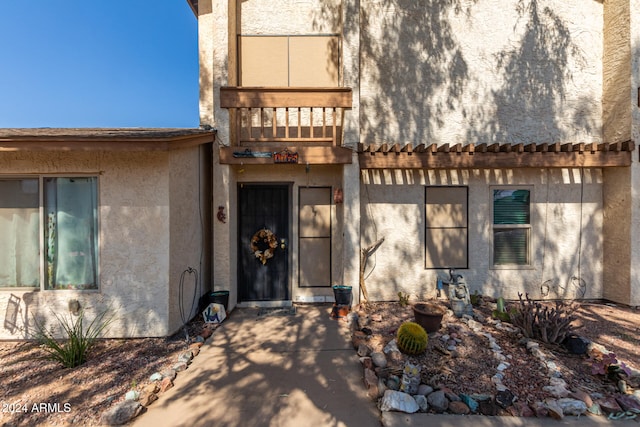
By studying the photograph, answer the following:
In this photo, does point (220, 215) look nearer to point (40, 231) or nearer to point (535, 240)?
point (40, 231)

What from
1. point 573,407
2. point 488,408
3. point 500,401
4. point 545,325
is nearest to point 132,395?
point 488,408

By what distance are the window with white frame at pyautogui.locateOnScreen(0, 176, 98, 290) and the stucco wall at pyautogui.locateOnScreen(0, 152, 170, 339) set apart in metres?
0.17

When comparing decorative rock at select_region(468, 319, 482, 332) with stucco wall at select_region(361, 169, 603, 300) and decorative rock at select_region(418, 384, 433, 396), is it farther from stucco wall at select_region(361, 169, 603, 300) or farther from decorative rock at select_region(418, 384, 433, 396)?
decorative rock at select_region(418, 384, 433, 396)

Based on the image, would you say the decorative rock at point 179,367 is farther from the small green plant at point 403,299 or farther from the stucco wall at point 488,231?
the small green plant at point 403,299

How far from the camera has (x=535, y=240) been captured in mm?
6191

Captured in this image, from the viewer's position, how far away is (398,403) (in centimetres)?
287

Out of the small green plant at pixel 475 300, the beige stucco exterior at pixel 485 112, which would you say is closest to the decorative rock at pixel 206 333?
the beige stucco exterior at pixel 485 112


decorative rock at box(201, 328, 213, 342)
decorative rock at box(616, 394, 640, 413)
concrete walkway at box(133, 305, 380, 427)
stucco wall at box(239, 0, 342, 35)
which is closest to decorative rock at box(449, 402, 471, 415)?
concrete walkway at box(133, 305, 380, 427)

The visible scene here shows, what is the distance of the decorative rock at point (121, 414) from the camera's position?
2713 millimetres

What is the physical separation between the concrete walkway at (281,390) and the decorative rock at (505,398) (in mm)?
127

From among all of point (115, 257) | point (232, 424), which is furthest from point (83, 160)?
point (232, 424)

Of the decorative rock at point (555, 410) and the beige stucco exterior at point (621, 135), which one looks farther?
the beige stucco exterior at point (621, 135)

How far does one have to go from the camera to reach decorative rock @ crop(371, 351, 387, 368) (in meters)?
3.52

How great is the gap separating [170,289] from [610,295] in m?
8.75
